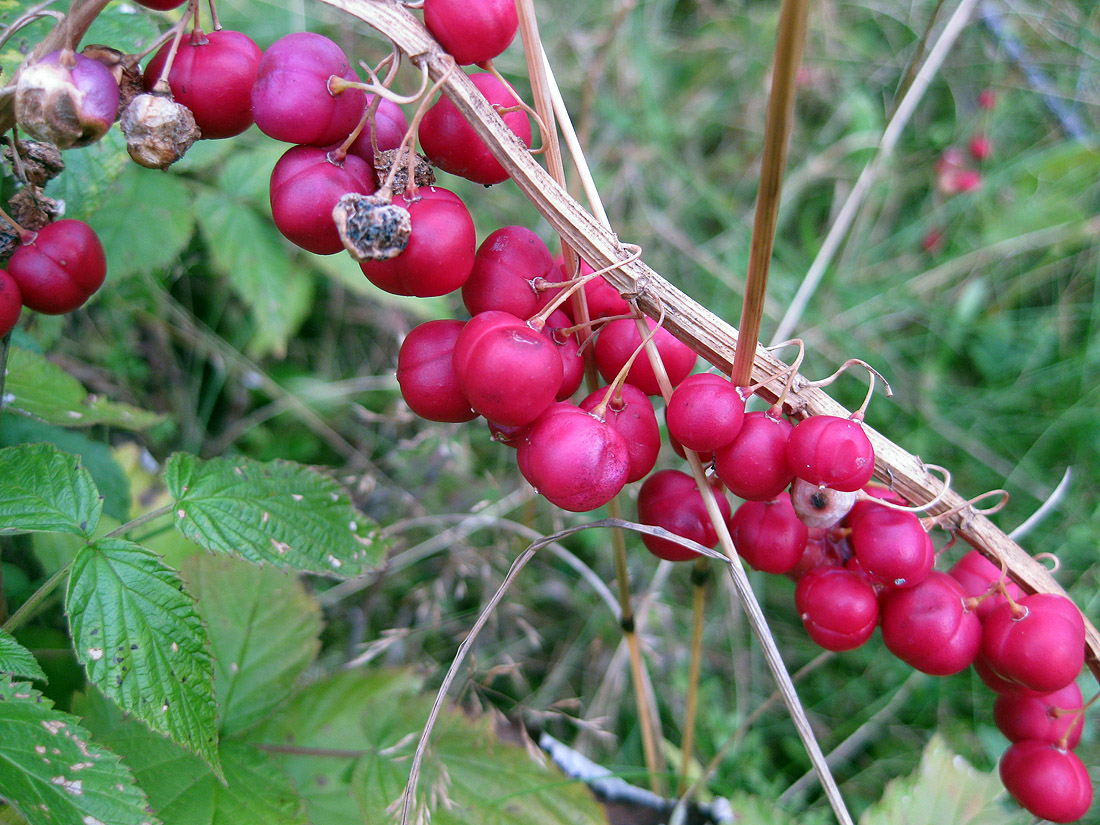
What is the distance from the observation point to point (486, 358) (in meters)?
1.05

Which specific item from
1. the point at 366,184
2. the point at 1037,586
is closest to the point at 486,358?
the point at 366,184

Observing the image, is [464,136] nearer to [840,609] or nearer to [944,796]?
[840,609]

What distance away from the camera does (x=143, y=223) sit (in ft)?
7.62

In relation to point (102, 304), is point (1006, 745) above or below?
below

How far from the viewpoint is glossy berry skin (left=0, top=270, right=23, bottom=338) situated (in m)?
1.25

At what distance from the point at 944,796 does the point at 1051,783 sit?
556mm

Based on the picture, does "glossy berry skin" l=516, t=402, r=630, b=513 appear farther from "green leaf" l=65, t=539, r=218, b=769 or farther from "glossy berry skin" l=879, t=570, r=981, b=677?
"green leaf" l=65, t=539, r=218, b=769

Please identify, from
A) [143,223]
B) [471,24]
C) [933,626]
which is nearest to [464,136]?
[471,24]

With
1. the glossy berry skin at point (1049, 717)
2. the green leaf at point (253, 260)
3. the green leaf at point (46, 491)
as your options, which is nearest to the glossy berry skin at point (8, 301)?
the green leaf at point (46, 491)

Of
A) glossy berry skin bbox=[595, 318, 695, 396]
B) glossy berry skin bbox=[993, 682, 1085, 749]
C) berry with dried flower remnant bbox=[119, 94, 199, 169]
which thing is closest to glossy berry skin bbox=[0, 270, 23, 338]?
berry with dried flower remnant bbox=[119, 94, 199, 169]

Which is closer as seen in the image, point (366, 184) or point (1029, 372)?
point (366, 184)

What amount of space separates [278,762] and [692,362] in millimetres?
1305

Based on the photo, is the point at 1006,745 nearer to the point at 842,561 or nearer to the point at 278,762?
the point at 842,561

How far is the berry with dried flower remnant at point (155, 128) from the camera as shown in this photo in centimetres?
107
